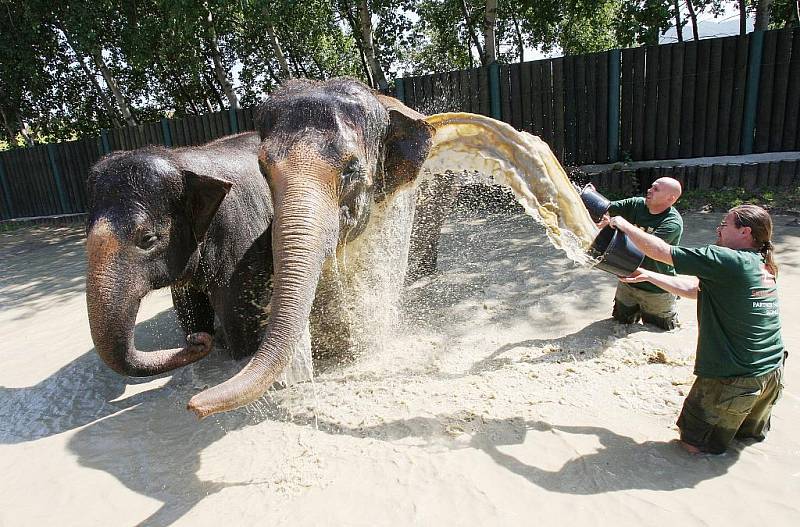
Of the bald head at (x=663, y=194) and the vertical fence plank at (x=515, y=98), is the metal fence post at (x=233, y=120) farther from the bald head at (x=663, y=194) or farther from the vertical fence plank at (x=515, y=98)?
the bald head at (x=663, y=194)

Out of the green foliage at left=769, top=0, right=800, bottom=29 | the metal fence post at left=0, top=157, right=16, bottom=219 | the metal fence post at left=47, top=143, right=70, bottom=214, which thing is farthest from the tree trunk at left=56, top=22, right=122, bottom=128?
the green foliage at left=769, top=0, right=800, bottom=29

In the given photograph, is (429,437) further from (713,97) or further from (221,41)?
(221,41)

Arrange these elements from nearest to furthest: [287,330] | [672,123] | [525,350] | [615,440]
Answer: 1. [287,330]
2. [615,440]
3. [525,350]
4. [672,123]

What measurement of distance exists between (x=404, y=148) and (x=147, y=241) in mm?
1798

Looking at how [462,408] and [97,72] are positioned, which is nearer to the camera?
[462,408]

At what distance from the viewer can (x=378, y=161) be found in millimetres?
3578

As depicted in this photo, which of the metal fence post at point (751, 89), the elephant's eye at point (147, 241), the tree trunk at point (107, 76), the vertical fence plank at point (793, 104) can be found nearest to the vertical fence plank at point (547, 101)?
the metal fence post at point (751, 89)

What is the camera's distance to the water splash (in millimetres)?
3885

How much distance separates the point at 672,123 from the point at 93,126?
1915 centimetres

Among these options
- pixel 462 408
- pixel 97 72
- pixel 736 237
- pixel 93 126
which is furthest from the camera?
pixel 93 126

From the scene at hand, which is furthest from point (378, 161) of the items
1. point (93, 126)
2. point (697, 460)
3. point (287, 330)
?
point (93, 126)

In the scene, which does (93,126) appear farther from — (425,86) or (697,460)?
(697,460)

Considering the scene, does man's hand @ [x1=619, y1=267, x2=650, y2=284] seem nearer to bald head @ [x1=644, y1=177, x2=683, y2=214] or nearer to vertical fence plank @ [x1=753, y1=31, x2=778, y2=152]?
bald head @ [x1=644, y1=177, x2=683, y2=214]

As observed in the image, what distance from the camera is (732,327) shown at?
2.67 meters
